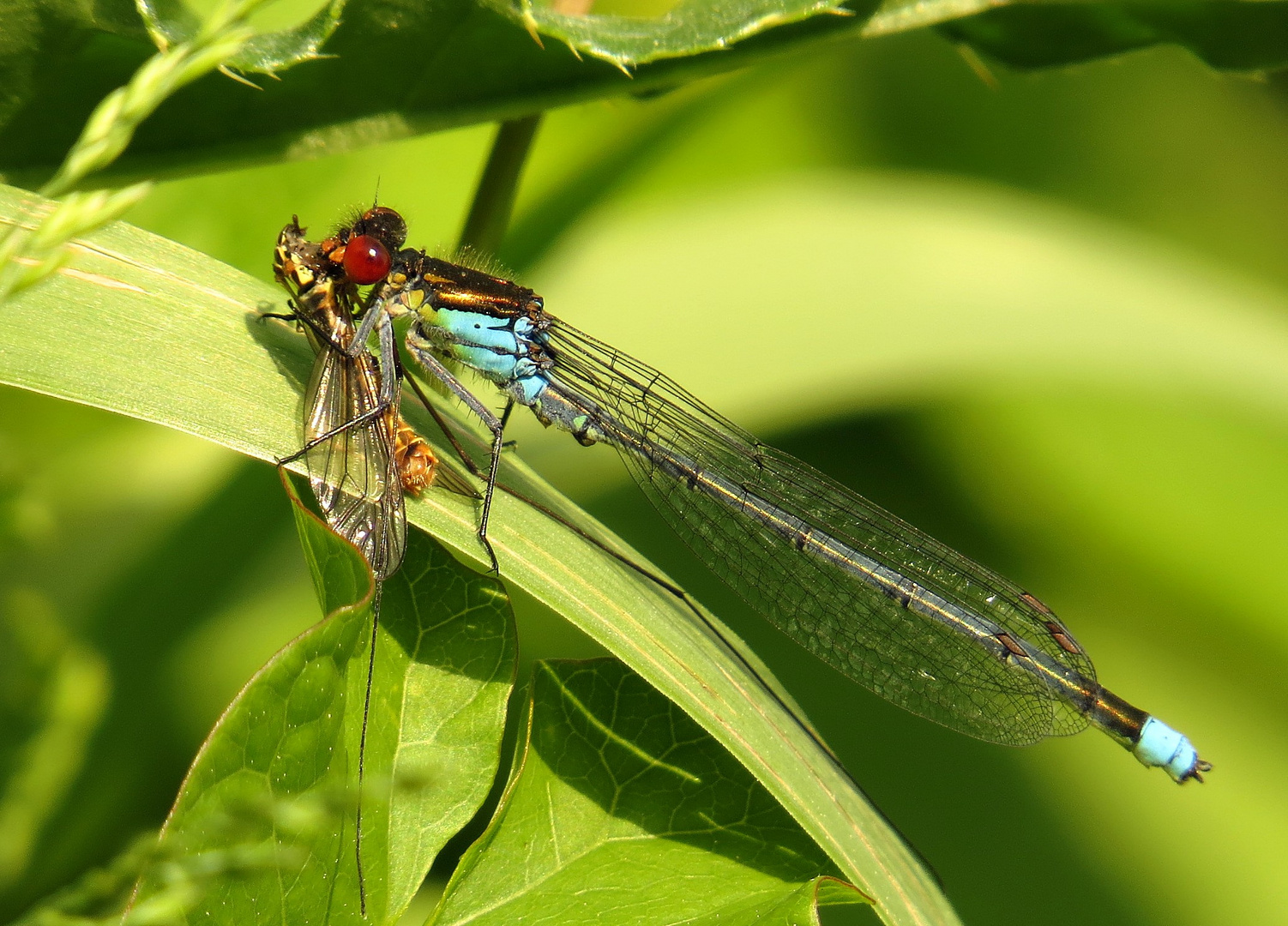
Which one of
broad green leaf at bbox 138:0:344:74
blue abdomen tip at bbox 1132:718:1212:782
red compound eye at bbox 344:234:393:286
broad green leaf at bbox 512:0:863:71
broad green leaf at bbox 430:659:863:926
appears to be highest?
broad green leaf at bbox 512:0:863:71

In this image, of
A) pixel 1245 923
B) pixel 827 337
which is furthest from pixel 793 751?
pixel 1245 923

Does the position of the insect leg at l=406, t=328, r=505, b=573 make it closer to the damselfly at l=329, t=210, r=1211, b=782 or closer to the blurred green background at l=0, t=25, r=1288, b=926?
the damselfly at l=329, t=210, r=1211, b=782

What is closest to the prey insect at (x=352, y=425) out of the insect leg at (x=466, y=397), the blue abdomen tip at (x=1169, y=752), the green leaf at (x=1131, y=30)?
the insect leg at (x=466, y=397)

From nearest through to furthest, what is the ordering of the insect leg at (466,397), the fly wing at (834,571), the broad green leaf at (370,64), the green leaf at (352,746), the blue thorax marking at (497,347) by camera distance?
the green leaf at (352,746)
the broad green leaf at (370,64)
the insect leg at (466,397)
the blue thorax marking at (497,347)
the fly wing at (834,571)

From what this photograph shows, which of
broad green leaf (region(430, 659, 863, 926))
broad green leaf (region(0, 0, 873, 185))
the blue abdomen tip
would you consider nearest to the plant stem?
broad green leaf (region(0, 0, 873, 185))

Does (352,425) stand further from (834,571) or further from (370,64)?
(834,571)

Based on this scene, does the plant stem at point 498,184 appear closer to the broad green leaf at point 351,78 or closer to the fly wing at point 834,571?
the broad green leaf at point 351,78

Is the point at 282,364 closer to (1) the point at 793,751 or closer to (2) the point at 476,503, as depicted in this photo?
(2) the point at 476,503
